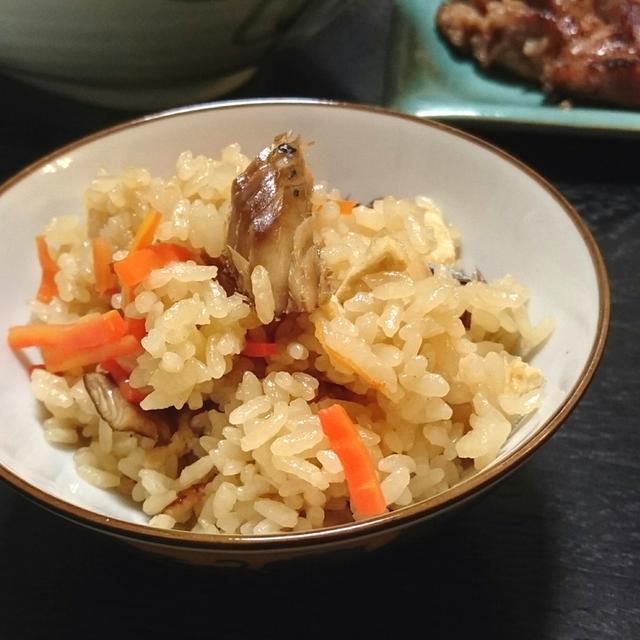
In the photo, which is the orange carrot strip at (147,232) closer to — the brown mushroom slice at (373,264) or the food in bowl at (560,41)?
the brown mushroom slice at (373,264)

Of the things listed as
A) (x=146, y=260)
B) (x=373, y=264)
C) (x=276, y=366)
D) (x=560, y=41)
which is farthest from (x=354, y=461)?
(x=560, y=41)

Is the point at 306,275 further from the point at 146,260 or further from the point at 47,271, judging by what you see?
the point at 47,271

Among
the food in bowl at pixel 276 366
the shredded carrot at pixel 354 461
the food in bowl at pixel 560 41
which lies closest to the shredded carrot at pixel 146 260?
the food in bowl at pixel 276 366

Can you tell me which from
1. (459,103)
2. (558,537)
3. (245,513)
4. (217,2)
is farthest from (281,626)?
(459,103)

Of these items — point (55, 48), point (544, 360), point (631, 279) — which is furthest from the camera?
point (55, 48)

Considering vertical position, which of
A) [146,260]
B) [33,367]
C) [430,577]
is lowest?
[430,577]

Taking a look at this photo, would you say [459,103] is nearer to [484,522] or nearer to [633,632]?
[484,522]

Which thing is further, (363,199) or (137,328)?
(363,199)
